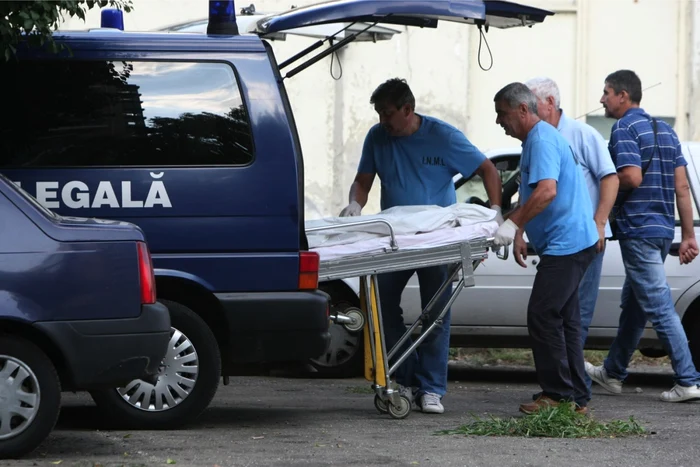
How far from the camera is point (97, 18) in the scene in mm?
13672

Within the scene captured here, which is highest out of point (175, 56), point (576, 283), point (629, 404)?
point (175, 56)

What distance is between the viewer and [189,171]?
21.6ft

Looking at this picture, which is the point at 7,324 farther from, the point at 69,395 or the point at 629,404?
the point at 629,404

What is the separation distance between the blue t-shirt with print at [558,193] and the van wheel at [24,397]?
2.77 m

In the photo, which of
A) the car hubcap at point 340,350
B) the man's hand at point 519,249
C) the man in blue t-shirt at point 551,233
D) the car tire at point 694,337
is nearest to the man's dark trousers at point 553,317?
the man in blue t-shirt at point 551,233

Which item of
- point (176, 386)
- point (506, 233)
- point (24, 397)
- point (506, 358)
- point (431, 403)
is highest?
point (506, 233)

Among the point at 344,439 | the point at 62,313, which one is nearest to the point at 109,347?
the point at 62,313

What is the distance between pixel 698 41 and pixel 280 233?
895 centimetres

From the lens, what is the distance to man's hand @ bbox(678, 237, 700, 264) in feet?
27.2

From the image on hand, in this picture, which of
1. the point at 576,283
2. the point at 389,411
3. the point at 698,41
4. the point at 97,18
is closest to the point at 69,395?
the point at 389,411

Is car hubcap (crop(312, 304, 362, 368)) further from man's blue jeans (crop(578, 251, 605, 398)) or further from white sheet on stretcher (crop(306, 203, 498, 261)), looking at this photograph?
white sheet on stretcher (crop(306, 203, 498, 261))

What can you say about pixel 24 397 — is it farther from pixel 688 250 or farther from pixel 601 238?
pixel 688 250

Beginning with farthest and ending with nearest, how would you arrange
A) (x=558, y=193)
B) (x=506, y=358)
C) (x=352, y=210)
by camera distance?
(x=506, y=358)
(x=352, y=210)
(x=558, y=193)

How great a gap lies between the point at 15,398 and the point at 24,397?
39 millimetres
